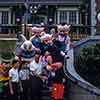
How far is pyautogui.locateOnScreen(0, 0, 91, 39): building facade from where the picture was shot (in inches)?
1826

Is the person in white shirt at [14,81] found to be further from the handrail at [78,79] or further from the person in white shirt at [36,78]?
the handrail at [78,79]

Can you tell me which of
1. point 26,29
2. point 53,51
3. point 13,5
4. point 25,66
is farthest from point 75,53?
point 13,5

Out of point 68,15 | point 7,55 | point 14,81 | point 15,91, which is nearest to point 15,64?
point 14,81

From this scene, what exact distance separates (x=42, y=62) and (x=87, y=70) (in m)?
1.57

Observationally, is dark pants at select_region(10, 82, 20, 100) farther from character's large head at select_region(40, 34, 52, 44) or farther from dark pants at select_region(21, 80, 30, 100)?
character's large head at select_region(40, 34, 52, 44)

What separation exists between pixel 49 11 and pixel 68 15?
2051 mm

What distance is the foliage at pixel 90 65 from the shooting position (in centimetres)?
1959

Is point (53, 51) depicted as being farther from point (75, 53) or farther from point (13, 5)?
point (13, 5)

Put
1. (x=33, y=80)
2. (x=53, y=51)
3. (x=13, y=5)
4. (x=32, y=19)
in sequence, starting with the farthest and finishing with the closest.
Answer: (x=13, y=5) → (x=32, y=19) → (x=53, y=51) → (x=33, y=80)

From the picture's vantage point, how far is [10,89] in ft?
64.1

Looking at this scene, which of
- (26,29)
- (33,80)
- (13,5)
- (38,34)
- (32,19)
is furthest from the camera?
(13,5)

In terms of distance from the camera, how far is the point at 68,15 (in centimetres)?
4884

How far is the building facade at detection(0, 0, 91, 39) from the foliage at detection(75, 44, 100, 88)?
25.7 metres

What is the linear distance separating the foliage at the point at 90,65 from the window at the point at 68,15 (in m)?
27.7
